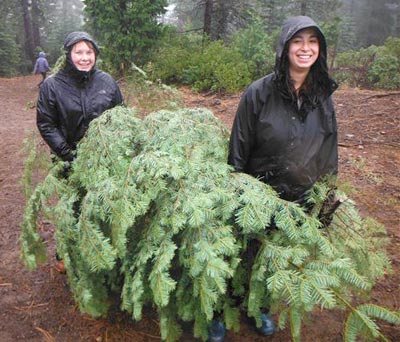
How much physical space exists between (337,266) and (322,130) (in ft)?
3.36

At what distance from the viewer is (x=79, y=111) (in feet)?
10.8

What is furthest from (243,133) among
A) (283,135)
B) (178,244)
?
(178,244)

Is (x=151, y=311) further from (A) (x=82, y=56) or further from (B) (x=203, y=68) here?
(B) (x=203, y=68)

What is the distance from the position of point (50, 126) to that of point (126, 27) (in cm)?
970

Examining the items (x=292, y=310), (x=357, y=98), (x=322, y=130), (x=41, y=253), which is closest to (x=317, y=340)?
(x=292, y=310)

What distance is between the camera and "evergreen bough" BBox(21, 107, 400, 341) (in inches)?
75.7

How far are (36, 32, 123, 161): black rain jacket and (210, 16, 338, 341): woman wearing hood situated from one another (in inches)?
56.5

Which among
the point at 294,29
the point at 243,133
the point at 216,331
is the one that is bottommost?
the point at 216,331

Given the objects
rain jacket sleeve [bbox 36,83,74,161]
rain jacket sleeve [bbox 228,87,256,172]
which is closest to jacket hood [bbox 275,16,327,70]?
rain jacket sleeve [bbox 228,87,256,172]

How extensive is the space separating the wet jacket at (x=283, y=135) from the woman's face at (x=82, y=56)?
1.51 meters

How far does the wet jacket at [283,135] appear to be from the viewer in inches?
100

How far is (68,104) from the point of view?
3.25 metres

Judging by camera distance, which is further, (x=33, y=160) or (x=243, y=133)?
(x=33, y=160)

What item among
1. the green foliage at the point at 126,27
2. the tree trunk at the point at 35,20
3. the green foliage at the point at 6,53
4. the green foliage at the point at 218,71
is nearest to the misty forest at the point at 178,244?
the green foliage at the point at 218,71
